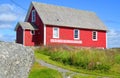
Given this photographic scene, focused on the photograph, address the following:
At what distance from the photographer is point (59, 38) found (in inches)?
1784

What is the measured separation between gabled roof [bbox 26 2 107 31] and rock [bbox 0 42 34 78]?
35357 millimetres

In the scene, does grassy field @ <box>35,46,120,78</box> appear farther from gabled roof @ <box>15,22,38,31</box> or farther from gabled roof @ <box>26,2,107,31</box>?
gabled roof @ <box>26,2,107,31</box>

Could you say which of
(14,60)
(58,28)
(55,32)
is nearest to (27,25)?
(55,32)

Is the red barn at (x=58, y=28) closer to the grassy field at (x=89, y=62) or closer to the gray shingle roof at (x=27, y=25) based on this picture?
the gray shingle roof at (x=27, y=25)

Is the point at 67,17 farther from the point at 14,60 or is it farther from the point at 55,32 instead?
the point at 14,60

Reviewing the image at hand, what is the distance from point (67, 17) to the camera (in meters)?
48.2

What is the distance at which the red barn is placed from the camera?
4409 centimetres

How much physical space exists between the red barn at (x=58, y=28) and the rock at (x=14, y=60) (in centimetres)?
3522

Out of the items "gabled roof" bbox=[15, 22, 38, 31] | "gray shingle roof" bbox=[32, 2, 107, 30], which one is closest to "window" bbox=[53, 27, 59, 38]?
"gray shingle roof" bbox=[32, 2, 107, 30]

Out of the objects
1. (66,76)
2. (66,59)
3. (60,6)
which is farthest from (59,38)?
(66,76)

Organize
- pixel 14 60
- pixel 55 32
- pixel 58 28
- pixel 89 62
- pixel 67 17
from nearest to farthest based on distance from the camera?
1. pixel 14 60
2. pixel 89 62
3. pixel 55 32
4. pixel 58 28
5. pixel 67 17

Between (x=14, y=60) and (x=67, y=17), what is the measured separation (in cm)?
4049

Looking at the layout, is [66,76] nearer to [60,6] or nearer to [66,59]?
[66,59]

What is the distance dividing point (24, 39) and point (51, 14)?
5.79 m
